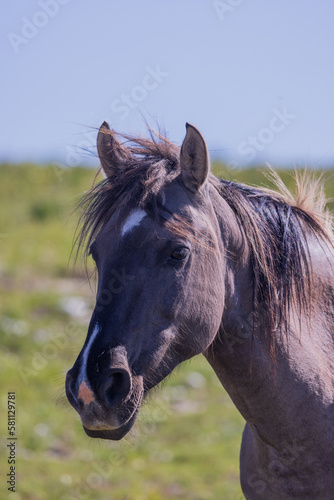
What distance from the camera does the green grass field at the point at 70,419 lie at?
20.9ft

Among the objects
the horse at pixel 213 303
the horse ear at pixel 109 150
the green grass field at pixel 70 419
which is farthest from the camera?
the green grass field at pixel 70 419

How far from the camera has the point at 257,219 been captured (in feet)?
9.15

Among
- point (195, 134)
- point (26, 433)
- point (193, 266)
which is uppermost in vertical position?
point (195, 134)

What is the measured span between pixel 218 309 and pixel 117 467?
5.06m

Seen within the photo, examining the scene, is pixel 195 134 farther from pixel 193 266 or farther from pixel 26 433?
pixel 26 433

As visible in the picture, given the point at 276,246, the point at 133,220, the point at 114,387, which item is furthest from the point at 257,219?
the point at 114,387

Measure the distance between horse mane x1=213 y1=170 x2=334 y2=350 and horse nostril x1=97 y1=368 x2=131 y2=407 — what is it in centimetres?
71

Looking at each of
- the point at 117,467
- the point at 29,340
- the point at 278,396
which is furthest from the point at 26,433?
the point at 278,396

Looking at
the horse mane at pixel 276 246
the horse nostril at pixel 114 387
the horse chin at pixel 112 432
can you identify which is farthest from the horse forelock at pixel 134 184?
the horse chin at pixel 112 432

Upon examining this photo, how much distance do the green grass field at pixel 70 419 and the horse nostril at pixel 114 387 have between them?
0.41 meters

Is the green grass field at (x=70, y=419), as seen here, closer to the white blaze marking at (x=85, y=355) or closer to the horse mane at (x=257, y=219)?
the white blaze marking at (x=85, y=355)

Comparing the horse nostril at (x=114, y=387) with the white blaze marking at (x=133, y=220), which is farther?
the white blaze marking at (x=133, y=220)

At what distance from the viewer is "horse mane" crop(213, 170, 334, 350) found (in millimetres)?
2666

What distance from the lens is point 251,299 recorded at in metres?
2.67
